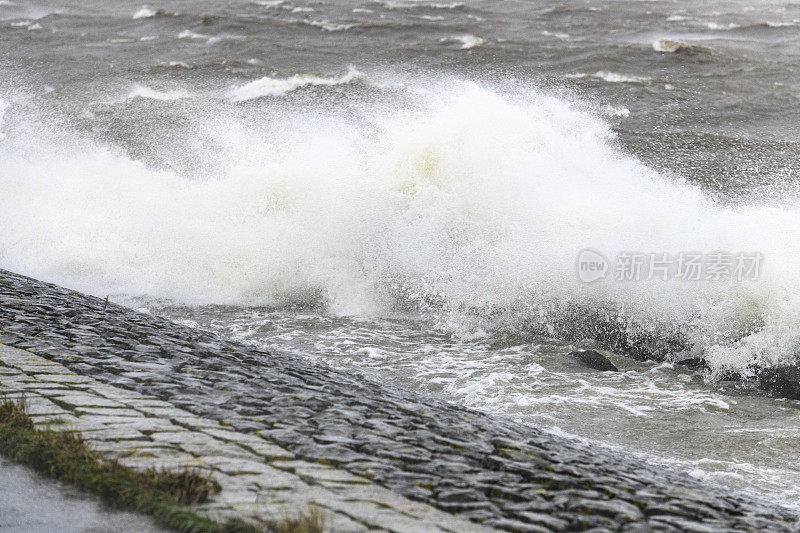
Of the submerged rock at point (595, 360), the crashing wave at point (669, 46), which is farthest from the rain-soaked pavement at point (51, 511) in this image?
the crashing wave at point (669, 46)

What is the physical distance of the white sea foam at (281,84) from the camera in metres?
22.5

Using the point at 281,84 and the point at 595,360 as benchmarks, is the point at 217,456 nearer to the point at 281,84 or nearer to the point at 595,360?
the point at 595,360

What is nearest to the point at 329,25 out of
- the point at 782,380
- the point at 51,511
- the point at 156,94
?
the point at 156,94

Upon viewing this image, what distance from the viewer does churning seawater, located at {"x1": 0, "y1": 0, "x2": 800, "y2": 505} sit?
9883 mm

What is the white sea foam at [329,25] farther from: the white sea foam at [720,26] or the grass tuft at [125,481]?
the grass tuft at [125,481]

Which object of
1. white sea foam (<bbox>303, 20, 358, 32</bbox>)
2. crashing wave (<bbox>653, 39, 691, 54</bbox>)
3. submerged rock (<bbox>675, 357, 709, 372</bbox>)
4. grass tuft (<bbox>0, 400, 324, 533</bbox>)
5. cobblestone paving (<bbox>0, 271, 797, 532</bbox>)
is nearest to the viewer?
grass tuft (<bbox>0, 400, 324, 533</bbox>)

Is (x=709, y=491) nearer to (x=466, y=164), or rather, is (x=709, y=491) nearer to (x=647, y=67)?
(x=466, y=164)

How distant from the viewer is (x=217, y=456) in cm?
483

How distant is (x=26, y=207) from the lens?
16969 millimetres

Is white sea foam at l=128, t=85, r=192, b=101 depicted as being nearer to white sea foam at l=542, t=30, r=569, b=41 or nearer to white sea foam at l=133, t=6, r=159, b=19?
white sea foam at l=133, t=6, r=159, b=19

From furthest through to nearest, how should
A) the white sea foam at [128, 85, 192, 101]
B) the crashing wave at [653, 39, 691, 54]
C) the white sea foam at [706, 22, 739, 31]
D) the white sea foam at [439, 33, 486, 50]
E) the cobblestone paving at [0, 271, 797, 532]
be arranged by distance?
the white sea foam at [706, 22, 739, 31]
the white sea foam at [439, 33, 486, 50]
the crashing wave at [653, 39, 691, 54]
the white sea foam at [128, 85, 192, 101]
the cobblestone paving at [0, 271, 797, 532]

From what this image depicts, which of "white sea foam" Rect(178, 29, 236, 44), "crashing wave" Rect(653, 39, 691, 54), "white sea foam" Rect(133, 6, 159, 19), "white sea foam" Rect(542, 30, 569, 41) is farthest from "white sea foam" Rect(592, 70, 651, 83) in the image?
"white sea foam" Rect(133, 6, 159, 19)

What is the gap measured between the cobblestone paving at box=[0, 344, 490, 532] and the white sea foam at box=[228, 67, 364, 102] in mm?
17058

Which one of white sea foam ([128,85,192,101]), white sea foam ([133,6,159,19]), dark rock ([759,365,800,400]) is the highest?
white sea foam ([133,6,159,19])
